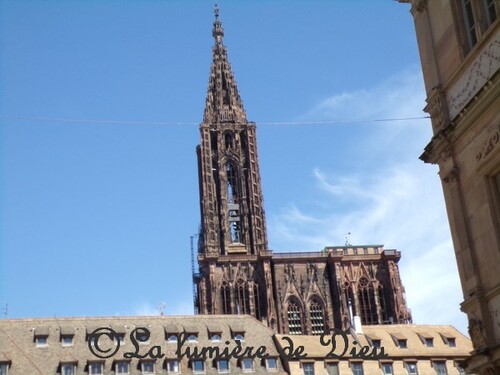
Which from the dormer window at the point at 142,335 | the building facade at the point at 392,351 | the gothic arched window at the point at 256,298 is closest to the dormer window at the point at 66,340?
the dormer window at the point at 142,335

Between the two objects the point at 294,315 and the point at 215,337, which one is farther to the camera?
the point at 294,315

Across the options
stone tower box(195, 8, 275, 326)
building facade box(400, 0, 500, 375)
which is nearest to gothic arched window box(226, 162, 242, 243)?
stone tower box(195, 8, 275, 326)

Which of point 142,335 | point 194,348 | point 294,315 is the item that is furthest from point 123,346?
point 294,315

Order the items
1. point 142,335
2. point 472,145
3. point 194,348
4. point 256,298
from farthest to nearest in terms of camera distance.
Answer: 1. point 256,298
2. point 194,348
3. point 142,335
4. point 472,145

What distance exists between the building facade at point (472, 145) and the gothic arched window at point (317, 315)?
71.6 meters

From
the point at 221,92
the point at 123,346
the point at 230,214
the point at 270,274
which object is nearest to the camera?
the point at 123,346

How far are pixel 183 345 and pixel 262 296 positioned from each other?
35.3 metres

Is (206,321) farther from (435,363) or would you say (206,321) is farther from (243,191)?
(243,191)

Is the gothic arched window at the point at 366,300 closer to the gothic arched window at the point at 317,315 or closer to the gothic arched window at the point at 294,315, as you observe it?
the gothic arched window at the point at 317,315

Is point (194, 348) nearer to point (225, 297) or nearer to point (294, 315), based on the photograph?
point (225, 297)

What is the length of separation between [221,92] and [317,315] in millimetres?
31341

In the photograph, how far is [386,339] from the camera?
215ft

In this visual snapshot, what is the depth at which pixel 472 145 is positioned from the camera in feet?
77.2

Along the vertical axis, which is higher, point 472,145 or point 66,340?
point 66,340
